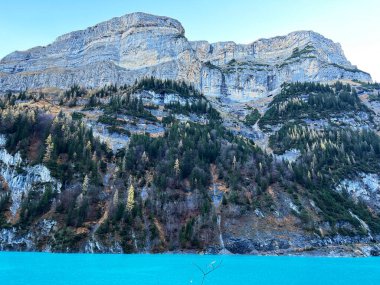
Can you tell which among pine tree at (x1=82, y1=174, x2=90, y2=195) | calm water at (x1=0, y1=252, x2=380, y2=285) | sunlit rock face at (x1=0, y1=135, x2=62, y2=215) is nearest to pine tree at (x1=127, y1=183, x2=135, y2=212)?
pine tree at (x1=82, y1=174, x2=90, y2=195)

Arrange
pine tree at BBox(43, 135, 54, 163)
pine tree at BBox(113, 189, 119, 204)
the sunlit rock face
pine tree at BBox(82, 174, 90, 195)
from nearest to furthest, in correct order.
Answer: pine tree at BBox(113, 189, 119, 204) → pine tree at BBox(82, 174, 90, 195) → the sunlit rock face → pine tree at BBox(43, 135, 54, 163)

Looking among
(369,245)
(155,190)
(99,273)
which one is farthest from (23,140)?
(369,245)

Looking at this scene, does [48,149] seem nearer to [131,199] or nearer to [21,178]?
[21,178]

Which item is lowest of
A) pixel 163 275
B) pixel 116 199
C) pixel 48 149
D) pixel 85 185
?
pixel 163 275

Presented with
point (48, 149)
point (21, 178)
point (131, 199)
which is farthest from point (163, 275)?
point (48, 149)

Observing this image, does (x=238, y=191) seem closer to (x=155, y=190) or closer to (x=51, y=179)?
(x=155, y=190)

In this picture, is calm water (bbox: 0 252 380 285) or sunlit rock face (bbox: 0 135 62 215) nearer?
calm water (bbox: 0 252 380 285)

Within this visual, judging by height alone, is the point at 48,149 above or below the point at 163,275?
above

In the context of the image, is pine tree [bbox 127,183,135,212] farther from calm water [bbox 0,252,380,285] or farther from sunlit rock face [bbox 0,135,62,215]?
calm water [bbox 0,252,380,285]

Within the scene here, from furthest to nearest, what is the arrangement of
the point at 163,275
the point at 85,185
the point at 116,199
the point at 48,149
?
1. the point at 48,149
2. the point at 85,185
3. the point at 116,199
4. the point at 163,275

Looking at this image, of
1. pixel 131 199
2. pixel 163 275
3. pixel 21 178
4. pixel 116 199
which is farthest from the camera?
pixel 21 178

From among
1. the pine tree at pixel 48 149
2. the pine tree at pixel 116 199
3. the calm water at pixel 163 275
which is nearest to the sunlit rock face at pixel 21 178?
the pine tree at pixel 48 149

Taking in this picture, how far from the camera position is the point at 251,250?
72.1m

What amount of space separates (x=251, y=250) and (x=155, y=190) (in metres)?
26.1
